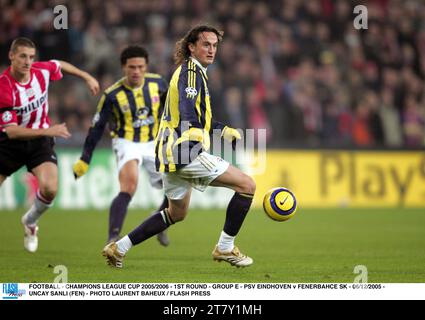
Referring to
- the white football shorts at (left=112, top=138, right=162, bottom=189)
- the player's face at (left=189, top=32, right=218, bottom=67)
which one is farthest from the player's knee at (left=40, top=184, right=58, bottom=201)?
the player's face at (left=189, top=32, right=218, bottom=67)

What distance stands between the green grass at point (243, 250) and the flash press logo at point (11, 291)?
2.23ft

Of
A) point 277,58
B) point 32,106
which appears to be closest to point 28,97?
point 32,106

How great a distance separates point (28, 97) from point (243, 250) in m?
3.07

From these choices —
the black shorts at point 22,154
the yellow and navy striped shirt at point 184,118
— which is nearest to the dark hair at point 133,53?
the black shorts at point 22,154

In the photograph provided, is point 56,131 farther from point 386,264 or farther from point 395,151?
point 395,151

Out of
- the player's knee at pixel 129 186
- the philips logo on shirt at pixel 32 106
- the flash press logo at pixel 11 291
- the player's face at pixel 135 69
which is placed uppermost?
the player's face at pixel 135 69

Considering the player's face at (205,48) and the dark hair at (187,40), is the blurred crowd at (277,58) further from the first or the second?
the player's face at (205,48)

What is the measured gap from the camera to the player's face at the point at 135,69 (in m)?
9.70

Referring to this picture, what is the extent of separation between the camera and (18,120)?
9.15 metres

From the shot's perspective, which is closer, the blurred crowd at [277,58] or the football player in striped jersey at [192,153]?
the football player in striped jersey at [192,153]

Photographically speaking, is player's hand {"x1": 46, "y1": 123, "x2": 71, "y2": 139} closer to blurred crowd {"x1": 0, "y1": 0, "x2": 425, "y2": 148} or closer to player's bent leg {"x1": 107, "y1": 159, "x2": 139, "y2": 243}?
player's bent leg {"x1": 107, "y1": 159, "x2": 139, "y2": 243}

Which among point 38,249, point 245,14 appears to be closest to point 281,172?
point 245,14

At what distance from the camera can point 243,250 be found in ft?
32.5
